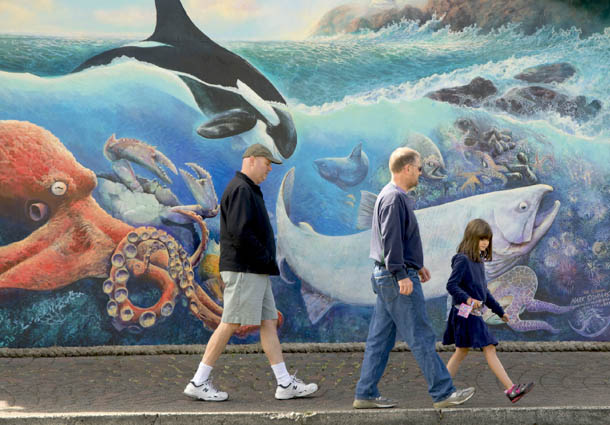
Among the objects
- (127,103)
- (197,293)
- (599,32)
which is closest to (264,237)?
(197,293)

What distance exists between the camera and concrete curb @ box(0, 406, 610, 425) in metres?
5.92

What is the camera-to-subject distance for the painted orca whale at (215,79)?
29.1ft

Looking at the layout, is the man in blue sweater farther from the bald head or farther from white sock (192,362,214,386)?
white sock (192,362,214,386)

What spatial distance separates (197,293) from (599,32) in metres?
4.60

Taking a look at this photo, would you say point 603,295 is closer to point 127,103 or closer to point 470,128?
point 470,128

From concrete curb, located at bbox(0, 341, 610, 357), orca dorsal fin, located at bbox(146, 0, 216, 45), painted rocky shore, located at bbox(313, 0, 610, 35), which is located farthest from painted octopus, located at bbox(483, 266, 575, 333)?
orca dorsal fin, located at bbox(146, 0, 216, 45)

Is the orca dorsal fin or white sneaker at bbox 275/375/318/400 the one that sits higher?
the orca dorsal fin

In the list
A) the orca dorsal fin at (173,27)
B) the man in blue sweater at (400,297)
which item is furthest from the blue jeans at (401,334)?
the orca dorsal fin at (173,27)

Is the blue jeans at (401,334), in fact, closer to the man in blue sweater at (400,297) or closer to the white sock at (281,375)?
the man in blue sweater at (400,297)

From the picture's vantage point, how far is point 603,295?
891cm

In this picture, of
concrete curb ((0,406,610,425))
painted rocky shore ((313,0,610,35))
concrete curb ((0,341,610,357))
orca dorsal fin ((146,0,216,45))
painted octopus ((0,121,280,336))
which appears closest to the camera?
concrete curb ((0,406,610,425))

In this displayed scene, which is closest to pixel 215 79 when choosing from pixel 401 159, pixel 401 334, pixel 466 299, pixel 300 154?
pixel 300 154

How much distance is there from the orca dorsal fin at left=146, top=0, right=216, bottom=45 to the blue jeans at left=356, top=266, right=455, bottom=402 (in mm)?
3701

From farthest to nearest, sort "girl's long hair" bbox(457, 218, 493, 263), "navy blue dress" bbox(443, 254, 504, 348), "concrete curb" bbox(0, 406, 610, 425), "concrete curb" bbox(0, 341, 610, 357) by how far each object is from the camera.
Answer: "concrete curb" bbox(0, 341, 610, 357), "girl's long hair" bbox(457, 218, 493, 263), "navy blue dress" bbox(443, 254, 504, 348), "concrete curb" bbox(0, 406, 610, 425)
